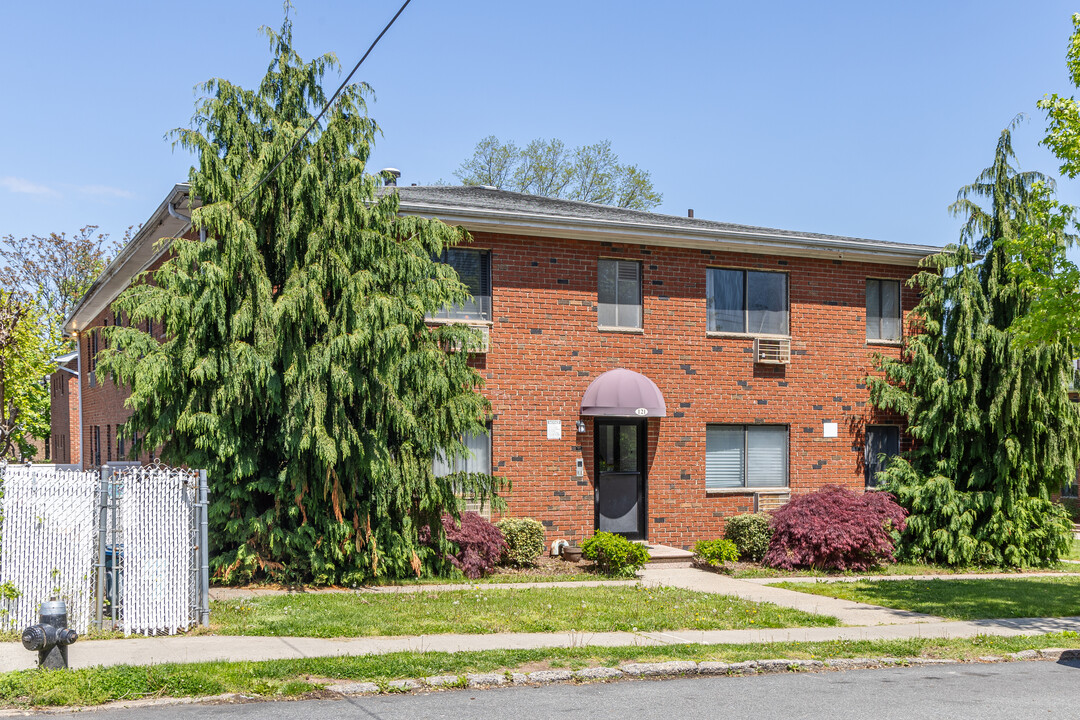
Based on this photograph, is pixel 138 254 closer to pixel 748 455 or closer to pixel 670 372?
pixel 670 372

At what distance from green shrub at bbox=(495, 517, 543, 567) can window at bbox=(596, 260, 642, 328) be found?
3.95 m

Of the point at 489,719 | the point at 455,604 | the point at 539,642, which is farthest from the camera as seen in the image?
the point at 455,604

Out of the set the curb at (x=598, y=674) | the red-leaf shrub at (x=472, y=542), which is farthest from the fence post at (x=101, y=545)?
the red-leaf shrub at (x=472, y=542)

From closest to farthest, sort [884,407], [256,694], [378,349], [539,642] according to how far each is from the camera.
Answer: [256,694] < [539,642] < [378,349] < [884,407]

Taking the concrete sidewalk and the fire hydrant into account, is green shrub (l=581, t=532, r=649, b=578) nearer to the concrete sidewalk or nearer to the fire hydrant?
the concrete sidewalk

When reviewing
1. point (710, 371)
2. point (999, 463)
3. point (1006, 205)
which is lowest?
point (999, 463)

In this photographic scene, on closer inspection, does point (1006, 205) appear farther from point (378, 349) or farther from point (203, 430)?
point (203, 430)

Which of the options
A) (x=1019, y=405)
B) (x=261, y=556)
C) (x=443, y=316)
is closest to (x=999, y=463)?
(x=1019, y=405)

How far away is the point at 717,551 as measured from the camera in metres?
16.4

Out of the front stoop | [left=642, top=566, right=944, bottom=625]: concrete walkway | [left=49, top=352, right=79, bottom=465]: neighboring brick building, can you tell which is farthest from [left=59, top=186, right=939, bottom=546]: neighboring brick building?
Answer: [left=49, top=352, right=79, bottom=465]: neighboring brick building

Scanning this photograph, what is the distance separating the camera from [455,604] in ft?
40.5

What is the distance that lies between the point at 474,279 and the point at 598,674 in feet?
30.6

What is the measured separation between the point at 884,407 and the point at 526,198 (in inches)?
328

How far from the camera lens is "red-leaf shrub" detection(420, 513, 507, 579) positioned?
589 inches
